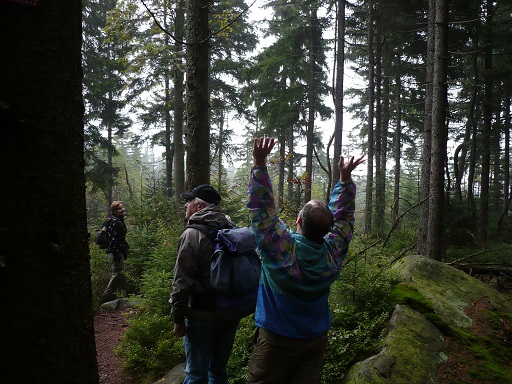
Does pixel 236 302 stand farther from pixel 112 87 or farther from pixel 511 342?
pixel 112 87

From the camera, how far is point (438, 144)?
808 centimetres

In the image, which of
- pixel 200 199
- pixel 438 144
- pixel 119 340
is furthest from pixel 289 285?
pixel 438 144

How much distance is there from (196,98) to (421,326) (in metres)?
4.68

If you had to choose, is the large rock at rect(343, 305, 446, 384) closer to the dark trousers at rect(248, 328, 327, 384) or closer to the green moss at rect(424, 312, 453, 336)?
the green moss at rect(424, 312, 453, 336)

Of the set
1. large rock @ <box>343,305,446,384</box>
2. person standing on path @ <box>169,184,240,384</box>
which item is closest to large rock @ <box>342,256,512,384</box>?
large rock @ <box>343,305,446,384</box>

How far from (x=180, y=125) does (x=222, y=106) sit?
23.8 feet

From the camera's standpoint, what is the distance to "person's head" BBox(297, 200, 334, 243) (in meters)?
2.63

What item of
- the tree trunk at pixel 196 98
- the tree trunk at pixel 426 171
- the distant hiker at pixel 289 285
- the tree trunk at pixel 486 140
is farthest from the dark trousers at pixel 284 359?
the tree trunk at pixel 486 140

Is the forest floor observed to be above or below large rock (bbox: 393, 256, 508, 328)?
below

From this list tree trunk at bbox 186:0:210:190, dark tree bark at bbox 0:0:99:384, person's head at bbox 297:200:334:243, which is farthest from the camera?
tree trunk at bbox 186:0:210:190

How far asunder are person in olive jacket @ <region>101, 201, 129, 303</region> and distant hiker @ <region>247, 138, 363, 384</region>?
6134mm

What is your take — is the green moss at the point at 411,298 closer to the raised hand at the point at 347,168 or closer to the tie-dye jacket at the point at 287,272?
the tie-dye jacket at the point at 287,272

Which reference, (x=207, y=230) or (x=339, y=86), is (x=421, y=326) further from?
(x=339, y=86)

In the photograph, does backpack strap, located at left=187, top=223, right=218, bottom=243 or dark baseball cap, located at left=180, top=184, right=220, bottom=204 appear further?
dark baseball cap, located at left=180, top=184, right=220, bottom=204
